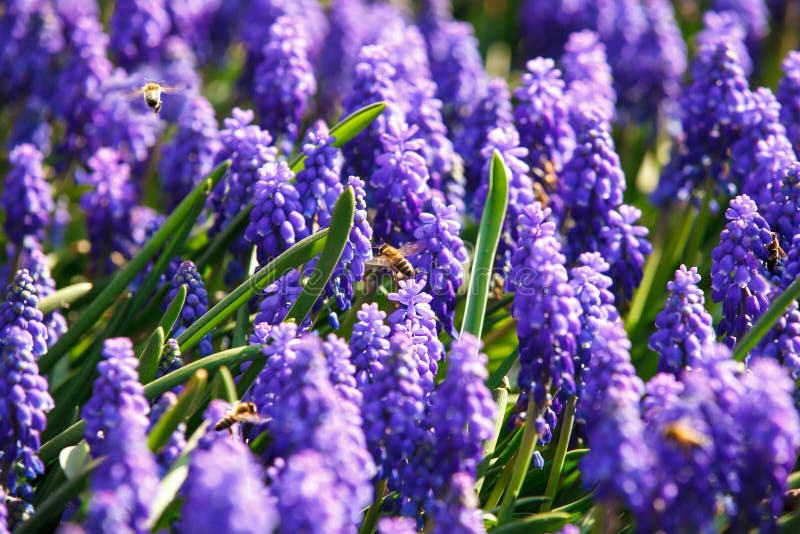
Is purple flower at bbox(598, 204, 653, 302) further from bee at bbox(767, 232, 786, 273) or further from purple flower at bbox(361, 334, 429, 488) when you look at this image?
purple flower at bbox(361, 334, 429, 488)

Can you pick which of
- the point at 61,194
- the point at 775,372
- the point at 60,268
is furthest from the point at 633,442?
the point at 61,194

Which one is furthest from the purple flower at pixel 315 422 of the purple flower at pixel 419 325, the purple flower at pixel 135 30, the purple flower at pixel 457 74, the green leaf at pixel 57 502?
the purple flower at pixel 135 30

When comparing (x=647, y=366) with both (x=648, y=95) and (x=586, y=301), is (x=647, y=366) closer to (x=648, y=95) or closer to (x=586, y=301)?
(x=586, y=301)

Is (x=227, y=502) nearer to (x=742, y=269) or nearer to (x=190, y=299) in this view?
(x=190, y=299)

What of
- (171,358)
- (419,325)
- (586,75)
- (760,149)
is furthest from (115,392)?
(586,75)

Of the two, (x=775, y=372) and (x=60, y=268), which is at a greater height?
(x=775, y=372)

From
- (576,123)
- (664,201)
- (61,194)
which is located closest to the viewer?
(576,123)

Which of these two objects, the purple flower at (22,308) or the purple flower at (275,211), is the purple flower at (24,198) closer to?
the purple flower at (22,308)

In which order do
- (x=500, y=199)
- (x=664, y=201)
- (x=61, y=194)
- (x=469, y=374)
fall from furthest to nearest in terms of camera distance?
(x=61, y=194), (x=664, y=201), (x=500, y=199), (x=469, y=374)
